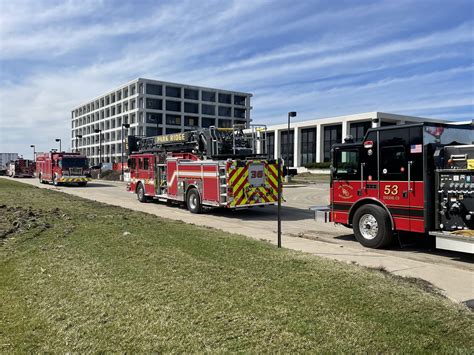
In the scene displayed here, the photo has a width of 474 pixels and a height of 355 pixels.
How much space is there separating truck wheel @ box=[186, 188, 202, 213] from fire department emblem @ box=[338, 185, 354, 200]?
276 inches

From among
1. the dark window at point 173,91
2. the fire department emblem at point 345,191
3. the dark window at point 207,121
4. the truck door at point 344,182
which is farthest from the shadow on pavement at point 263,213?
the dark window at point 207,121

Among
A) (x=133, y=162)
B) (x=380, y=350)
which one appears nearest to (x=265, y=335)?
(x=380, y=350)

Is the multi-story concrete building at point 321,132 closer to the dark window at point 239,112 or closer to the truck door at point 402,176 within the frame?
the dark window at point 239,112

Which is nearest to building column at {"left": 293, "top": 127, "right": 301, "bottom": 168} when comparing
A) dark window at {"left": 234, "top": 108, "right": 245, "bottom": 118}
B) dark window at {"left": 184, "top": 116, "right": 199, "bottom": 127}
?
dark window at {"left": 184, "top": 116, "right": 199, "bottom": 127}

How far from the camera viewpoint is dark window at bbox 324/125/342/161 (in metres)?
68.9

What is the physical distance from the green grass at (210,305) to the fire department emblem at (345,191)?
Result: 2807mm

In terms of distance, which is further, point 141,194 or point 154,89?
point 154,89

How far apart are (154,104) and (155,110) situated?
6.85 ft

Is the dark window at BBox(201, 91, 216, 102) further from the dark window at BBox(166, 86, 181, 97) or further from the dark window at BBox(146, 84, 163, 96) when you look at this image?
the dark window at BBox(146, 84, 163, 96)

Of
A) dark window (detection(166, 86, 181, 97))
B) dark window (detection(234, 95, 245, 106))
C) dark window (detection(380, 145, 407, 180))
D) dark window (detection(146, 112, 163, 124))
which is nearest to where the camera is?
dark window (detection(380, 145, 407, 180))

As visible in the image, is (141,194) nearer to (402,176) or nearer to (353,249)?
(353,249)

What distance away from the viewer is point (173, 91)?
349 feet

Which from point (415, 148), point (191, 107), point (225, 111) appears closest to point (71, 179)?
point (415, 148)

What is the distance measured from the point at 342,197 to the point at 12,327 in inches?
288
